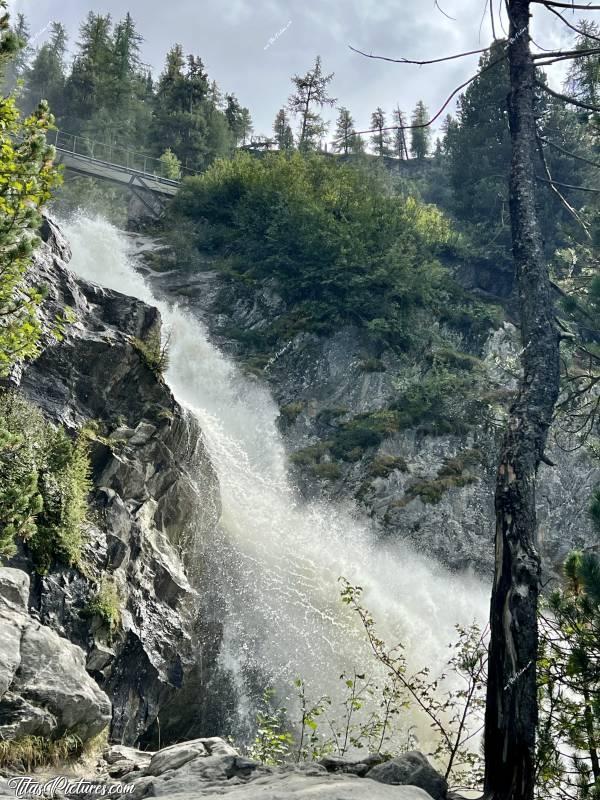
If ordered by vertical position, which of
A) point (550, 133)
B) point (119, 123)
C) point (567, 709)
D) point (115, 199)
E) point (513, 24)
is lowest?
point (567, 709)

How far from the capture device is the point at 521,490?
5.00 m

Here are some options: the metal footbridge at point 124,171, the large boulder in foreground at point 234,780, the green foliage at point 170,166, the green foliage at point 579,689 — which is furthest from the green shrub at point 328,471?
the green foliage at point 170,166

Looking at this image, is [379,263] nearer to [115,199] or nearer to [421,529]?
[421,529]

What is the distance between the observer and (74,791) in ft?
17.8

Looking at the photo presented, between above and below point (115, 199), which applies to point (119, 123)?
above

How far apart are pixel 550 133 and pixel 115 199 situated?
27.2 meters

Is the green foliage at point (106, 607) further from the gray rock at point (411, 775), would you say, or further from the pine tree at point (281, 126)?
the pine tree at point (281, 126)

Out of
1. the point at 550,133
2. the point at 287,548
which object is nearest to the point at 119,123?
the point at 550,133

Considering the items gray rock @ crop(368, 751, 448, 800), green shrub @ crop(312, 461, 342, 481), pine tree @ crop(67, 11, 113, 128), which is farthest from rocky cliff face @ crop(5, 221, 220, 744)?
pine tree @ crop(67, 11, 113, 128)

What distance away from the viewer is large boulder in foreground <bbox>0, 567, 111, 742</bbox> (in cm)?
636

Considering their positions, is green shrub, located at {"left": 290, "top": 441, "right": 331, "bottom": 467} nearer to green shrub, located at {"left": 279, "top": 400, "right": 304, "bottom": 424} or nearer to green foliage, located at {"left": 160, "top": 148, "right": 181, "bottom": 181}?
green shrub, located at {"left": 279, "top": 400, "right": 304, "bottom": 424}

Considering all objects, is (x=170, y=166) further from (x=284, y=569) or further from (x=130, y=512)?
Answer: (x=130, y=512)

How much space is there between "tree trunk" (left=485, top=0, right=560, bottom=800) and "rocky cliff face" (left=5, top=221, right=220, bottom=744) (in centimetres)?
631

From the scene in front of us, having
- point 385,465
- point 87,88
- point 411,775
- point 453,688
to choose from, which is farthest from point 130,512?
point 87,88
